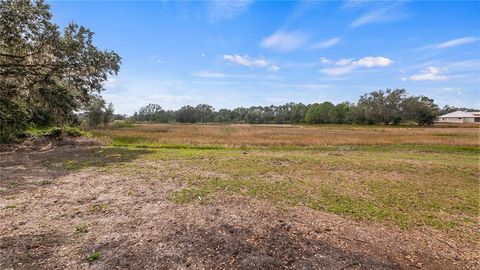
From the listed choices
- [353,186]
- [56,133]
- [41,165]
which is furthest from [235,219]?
[56,133]

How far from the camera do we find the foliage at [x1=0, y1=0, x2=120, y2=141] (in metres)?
11.9

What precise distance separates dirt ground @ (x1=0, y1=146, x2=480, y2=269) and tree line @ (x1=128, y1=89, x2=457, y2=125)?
3241 inches

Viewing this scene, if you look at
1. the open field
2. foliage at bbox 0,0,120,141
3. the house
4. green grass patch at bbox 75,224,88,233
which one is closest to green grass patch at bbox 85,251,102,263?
the open field

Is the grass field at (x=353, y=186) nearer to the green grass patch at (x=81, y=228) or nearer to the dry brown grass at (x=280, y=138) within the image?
the green grass patch at (x=81, y=228)

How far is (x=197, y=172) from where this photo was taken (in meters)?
9.88

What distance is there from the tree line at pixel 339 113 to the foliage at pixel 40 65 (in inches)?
3158

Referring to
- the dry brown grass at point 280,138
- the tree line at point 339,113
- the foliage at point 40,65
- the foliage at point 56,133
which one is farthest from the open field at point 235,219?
the tree line at point 339,113

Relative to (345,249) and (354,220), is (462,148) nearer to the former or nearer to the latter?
(354,220)

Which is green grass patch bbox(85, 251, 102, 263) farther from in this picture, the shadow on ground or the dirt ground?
the shadow on ground

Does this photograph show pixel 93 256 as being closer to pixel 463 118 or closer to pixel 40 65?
pixel 40 65

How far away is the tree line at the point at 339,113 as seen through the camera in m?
76.6

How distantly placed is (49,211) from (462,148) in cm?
2528

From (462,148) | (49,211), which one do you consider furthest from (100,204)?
(462,148)

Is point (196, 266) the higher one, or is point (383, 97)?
point (383, 97)
